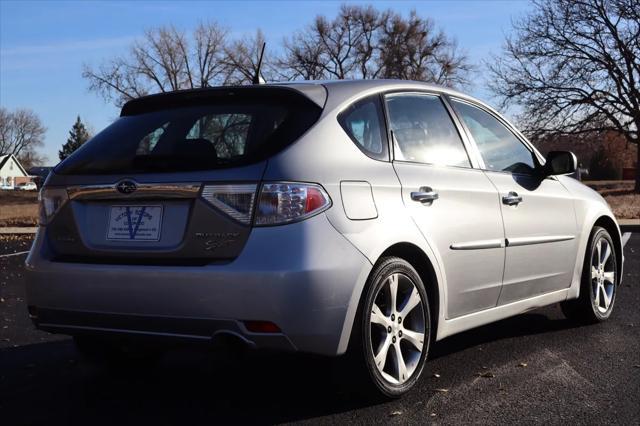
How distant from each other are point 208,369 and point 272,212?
1.69m

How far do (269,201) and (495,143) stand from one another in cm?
225

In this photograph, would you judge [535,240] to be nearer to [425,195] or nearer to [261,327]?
[425,195]

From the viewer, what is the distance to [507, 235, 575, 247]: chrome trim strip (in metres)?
5.00

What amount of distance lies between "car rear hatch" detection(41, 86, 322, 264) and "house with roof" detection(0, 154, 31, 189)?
12594 centimetres

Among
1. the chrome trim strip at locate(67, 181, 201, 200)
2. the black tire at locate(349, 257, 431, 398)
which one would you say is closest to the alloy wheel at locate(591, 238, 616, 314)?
the black tire at locate(349, 257, 431, 398)

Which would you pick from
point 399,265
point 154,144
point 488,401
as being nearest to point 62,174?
point 154,144

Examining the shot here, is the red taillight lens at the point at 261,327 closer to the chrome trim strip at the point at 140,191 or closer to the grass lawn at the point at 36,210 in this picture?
the chrome trim strip at the point at 140,191

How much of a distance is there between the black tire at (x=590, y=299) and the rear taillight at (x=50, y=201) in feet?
12.2

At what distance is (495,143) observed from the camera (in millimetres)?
5348

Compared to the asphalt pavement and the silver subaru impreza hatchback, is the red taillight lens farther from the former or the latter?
the asphalt pavement

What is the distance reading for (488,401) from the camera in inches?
161

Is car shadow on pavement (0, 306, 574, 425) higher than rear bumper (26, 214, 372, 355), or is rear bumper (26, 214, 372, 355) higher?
rear bumper (26, 214, 372, 355)

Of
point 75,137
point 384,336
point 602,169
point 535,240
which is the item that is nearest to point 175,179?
point 384,336

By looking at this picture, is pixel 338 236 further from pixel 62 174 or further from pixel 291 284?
pixel 62 174
